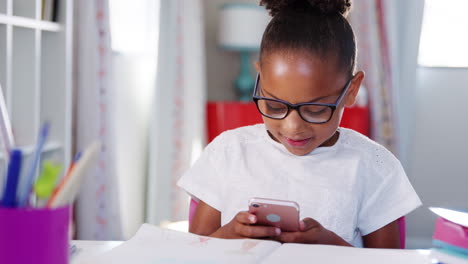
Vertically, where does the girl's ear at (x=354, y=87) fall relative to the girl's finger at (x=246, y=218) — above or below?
above

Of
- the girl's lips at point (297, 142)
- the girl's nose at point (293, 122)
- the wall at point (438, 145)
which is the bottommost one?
the wall at point (438, 145)

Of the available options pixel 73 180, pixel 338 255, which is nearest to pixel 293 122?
pixel 338 255

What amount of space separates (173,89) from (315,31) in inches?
79.3

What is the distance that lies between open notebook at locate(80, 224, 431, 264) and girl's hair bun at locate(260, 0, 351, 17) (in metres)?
0.47

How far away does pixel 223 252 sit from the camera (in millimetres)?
780

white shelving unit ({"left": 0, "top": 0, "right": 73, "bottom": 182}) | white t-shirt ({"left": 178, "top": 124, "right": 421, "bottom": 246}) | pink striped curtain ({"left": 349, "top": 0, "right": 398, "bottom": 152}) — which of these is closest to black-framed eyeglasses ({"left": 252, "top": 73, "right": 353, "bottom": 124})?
white t-shirt ({"left": 178, "top": 124, "right": 421, "bottom": 246})

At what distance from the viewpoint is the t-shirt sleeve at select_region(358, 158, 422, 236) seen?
3.67ft

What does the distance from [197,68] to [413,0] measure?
1.31 metres

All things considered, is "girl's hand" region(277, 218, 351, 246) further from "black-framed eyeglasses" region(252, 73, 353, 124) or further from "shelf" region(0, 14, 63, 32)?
"shelf" region(0, 14, 63, 32)

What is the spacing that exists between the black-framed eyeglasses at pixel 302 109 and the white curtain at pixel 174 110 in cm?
190

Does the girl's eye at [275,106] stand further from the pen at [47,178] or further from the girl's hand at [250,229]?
the pen at [47,178]

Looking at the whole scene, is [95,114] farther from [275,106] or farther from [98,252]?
[98,252]

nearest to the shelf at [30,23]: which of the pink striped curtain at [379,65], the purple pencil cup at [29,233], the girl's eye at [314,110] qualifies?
the girl's eye at [314,110]

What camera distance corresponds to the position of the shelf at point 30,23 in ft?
5.63
